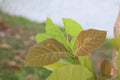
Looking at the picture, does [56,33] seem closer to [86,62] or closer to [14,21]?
[86,62]

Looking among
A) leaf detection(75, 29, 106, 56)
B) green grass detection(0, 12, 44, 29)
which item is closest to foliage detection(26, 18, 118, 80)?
leaf detection(75, 29, 106, 56)

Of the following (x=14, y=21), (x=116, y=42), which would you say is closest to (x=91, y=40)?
(x=116, y=42)

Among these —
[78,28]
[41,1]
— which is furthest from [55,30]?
[41,1]

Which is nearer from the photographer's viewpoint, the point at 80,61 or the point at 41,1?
the point at 80,61

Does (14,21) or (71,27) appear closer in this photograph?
(71,27)

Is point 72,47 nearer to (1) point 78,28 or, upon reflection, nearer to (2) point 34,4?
(1) point 78,28

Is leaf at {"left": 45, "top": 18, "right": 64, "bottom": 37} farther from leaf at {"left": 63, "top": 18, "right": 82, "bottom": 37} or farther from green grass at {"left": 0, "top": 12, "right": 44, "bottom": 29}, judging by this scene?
green grass at {"left": 0, "top": 12, "right": 44, "bottom": 29}
